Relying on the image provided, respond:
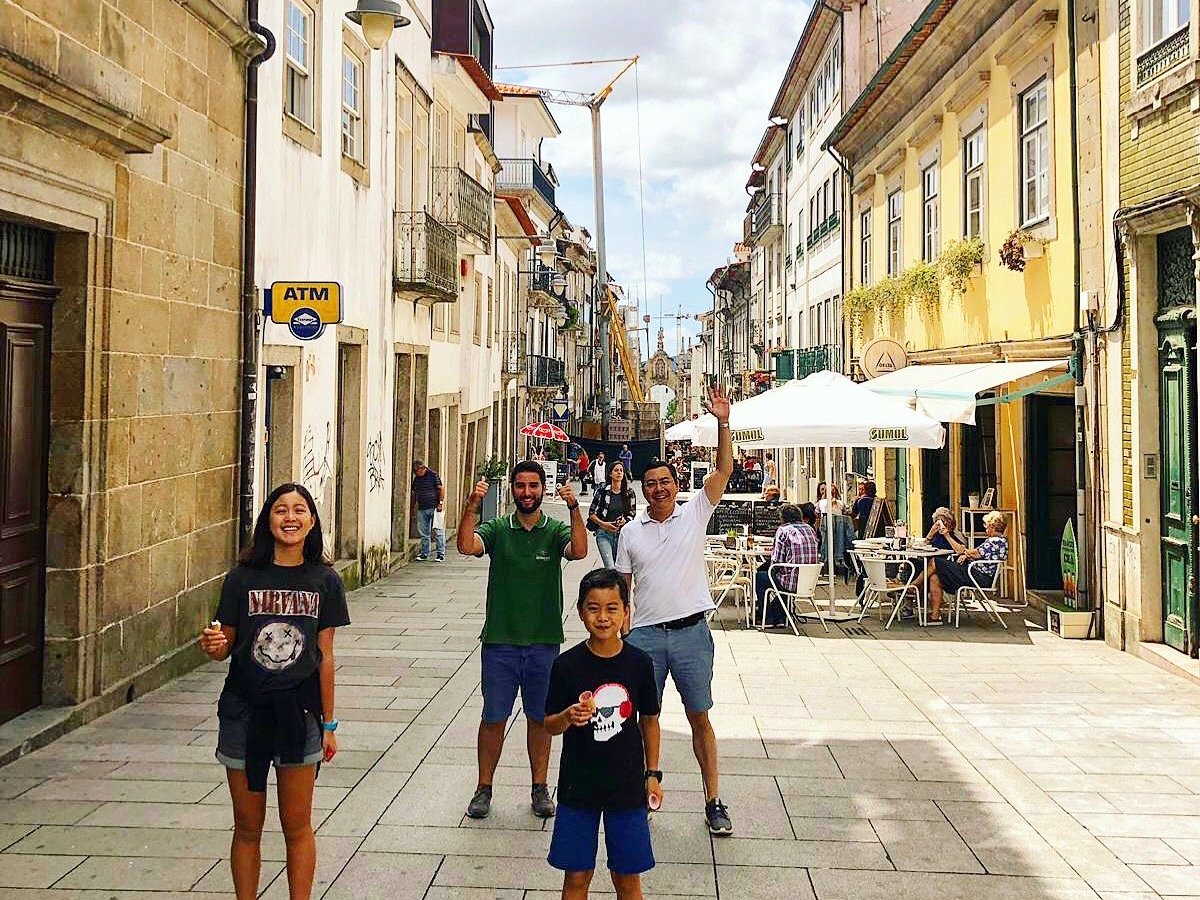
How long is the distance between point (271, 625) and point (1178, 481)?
8185mm

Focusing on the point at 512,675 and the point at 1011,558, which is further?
the point at 1011,558

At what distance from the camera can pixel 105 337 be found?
7.67 metres

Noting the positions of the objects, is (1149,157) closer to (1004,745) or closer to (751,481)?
(1004,745)

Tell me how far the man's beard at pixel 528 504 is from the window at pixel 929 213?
13513mm

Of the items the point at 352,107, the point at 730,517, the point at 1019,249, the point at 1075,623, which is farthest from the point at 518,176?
the point at 1075,623

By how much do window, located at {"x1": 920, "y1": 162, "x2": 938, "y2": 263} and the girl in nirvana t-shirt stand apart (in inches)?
593

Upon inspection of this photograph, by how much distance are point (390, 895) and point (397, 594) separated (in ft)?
32.2

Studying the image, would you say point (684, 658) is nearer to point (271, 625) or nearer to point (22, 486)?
point (271, 625)

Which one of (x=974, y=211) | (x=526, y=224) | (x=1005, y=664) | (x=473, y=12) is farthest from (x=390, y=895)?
(x=526, y=224)

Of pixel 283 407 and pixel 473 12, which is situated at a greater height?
pixel 473 12

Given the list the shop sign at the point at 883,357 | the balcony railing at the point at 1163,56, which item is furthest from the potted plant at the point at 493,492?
the balcony railing at the point at 1163,56

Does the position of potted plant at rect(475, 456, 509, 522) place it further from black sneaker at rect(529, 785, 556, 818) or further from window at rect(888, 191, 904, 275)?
black sneaker at rect(529, 785, 556, 818)

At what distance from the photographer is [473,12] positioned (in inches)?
861

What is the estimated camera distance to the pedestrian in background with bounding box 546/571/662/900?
418 centimetres
